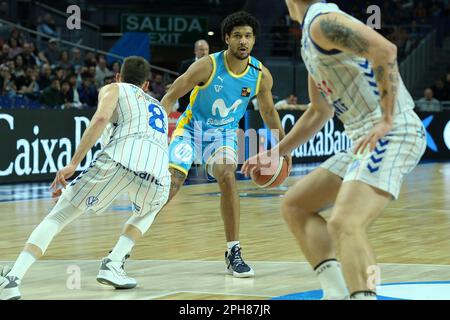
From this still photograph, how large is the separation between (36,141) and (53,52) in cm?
603

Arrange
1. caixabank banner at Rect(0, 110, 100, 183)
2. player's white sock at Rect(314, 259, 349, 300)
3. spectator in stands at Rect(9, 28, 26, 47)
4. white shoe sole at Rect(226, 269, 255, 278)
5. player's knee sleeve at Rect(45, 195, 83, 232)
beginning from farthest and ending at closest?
spectator in stands at Rect(9, 28, 26, 47), caixabank banner at Rect(0, 110, 100, 183), white shoe sole at Rect(226, 269, 255, 278), player's knee sleeve at Rect(45, 195, 83, 232), player's white sock at Rect(314, 259, 349, 300)

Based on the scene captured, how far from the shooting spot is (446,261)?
7660 millimetres

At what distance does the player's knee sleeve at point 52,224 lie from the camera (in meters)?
6.02

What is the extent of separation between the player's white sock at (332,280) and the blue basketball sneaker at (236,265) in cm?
208

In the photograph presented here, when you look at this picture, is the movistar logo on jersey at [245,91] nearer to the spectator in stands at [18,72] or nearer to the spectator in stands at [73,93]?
the spectator in stands at [73,93]

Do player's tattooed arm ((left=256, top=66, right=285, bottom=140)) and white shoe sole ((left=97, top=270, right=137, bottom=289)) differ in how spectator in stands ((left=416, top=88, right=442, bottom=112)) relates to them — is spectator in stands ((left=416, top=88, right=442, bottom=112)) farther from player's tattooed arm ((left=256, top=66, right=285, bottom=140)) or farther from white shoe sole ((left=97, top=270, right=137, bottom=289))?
white shoe sole ((left=97, top=270, right=137, bottom=289))

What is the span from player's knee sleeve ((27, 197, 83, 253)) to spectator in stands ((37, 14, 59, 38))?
53.4ft

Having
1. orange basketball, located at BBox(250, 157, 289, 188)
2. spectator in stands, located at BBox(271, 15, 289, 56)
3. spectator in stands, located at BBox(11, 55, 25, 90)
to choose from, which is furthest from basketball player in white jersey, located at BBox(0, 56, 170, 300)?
spectator in stands, located at BBox(271, 15, 289, 56)

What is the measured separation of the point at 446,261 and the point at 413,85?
64.6 feet

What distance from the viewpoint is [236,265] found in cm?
709

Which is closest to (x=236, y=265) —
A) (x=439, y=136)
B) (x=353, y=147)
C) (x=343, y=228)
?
(x=353, y=147)

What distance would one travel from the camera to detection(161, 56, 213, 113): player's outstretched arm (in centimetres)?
752

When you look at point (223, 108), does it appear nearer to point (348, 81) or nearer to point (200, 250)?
point (200, 250)

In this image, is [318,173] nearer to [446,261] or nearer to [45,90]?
[446,261]
